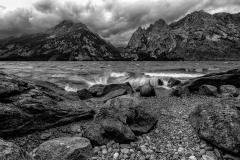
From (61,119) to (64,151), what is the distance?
3.33 meters

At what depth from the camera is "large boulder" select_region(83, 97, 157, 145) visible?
6320 millimetres

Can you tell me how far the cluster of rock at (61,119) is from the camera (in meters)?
5.46

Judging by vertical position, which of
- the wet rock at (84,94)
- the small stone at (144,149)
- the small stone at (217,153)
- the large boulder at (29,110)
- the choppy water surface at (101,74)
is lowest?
the choppy water surface at (101,74)

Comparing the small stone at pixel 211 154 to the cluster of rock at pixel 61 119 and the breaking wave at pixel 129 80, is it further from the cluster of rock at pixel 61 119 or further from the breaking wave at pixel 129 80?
the breaking wave at pixel 129 80

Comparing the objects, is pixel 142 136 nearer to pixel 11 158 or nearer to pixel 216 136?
pixel 216 136

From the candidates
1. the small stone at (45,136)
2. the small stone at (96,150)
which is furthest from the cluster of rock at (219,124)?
the small stone at (45,136)

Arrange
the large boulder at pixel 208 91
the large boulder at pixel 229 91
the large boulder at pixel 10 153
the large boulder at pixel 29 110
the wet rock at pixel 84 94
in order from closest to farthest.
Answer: the large boulder at pixel 10 153, the large boulder at pixel 29 110, the large boulder at pixel 208 91, the large boulder at pixel 229 91, the wet rock at pixel 84 94

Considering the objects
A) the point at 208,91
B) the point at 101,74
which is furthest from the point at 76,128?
the point at 101,74

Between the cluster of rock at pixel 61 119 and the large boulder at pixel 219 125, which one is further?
the cluster of rock at pixel 61 119

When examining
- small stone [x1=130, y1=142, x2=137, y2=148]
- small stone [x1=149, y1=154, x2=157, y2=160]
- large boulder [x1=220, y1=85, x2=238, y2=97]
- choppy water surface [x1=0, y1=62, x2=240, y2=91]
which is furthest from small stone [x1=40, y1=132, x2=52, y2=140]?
large boulder [x1=220, y1=85, x2=238, y2=97]

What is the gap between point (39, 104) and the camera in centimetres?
791

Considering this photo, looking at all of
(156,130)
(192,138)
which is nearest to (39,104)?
(156,130)

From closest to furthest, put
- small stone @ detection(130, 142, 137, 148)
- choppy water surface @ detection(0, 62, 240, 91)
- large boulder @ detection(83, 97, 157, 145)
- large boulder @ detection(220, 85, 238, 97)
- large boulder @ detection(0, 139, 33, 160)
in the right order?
large boulder @ detection(0, 139, 33, 160)
small stone @ detection(130, 142, 137, 148)
large boulder @ detection(83, 97, 157, 145)
large boulder @ detection(220, 85, 238, 97)
choppy water surface @ detection(0, 62, 240, 91)

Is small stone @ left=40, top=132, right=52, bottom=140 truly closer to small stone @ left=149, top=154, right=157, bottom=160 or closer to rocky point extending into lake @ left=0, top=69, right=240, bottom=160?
rocky point extending into lake @ left=0, top=69, right=240, bottom=160
